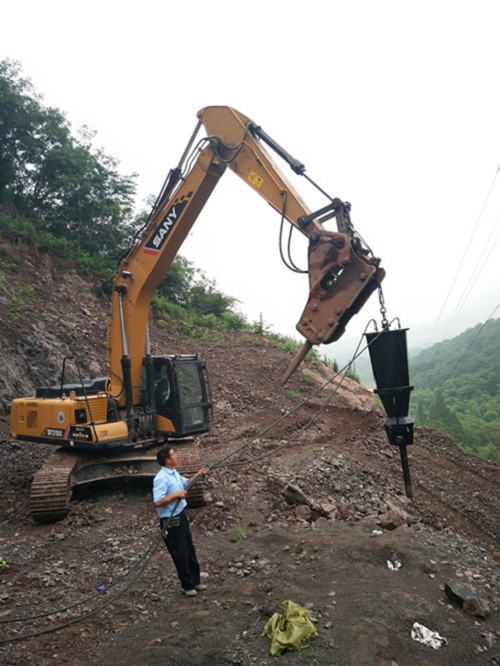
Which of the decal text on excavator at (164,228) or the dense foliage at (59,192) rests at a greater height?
the dense foliage at (59,192)

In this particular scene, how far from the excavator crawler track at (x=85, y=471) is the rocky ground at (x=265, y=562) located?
19cm

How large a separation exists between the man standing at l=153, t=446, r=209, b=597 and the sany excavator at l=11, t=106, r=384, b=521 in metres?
2.21

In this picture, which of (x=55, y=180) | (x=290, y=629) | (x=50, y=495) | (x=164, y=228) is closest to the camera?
(x=290, y=629)

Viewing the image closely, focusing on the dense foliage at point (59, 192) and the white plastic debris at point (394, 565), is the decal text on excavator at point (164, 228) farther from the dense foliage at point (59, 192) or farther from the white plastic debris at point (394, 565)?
the dense foliage at point (59, 192)

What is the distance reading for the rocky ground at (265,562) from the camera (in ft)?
11.3

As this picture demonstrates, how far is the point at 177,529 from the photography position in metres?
4.31

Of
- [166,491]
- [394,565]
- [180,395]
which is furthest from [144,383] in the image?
[394,565]

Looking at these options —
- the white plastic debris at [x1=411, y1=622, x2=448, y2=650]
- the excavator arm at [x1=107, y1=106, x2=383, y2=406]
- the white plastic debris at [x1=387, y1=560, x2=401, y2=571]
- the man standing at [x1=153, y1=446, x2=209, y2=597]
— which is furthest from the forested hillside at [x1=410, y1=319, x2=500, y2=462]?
the white plastic debris at [x1=411, y1=622, x2=448, y2=650]

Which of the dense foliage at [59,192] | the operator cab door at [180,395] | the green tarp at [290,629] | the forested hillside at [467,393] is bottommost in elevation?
the forested hillside at [467,393]

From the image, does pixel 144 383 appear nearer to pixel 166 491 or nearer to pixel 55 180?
pixel 166 491

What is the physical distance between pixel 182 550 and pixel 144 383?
3475 mm

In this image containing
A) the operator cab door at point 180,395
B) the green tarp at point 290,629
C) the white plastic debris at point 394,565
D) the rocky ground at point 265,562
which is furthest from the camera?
the operator cab door at point 180,395

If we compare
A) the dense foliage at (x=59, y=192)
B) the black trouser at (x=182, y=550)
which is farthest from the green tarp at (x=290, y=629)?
the dense foliage at (x=59, y=192)

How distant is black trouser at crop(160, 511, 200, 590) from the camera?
430 centimetres
